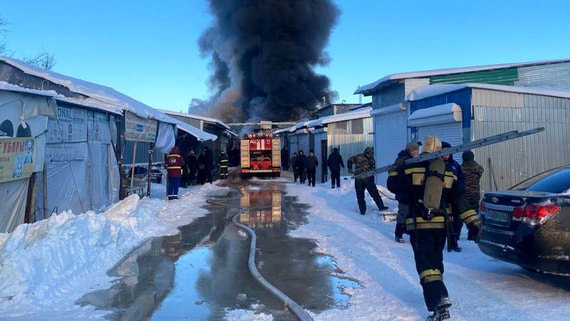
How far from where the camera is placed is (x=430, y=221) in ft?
15.3

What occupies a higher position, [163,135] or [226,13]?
[226,13]

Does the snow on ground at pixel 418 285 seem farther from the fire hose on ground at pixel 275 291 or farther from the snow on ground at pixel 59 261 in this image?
the snow on ground at pixel 59 261

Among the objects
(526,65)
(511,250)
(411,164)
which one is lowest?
(511,250)

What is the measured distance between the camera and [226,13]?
51688 mm

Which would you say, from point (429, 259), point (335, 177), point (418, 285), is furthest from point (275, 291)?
point (335, 177)

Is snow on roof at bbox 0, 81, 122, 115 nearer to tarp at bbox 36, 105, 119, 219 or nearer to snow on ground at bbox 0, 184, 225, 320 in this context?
tarp at bbox 36, 105, 119, 219

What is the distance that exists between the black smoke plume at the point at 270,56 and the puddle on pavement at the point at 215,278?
3892 centimetres

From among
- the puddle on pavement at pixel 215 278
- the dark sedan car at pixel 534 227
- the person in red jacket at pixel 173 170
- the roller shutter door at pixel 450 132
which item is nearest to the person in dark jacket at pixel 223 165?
the person in red jacket at pixel 173 170

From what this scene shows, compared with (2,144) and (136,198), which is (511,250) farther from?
(136,198)

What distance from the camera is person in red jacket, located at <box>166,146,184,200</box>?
14844mm

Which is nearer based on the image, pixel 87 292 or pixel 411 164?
pixel 411 164

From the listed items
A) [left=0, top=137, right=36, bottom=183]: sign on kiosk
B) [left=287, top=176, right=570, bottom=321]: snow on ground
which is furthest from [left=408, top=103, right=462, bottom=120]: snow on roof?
[left=0, top=137, right=36, bottom=183]: sign on kiosk

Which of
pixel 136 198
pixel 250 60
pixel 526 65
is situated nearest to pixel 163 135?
pixel 136 198

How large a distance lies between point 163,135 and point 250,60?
119 ft
